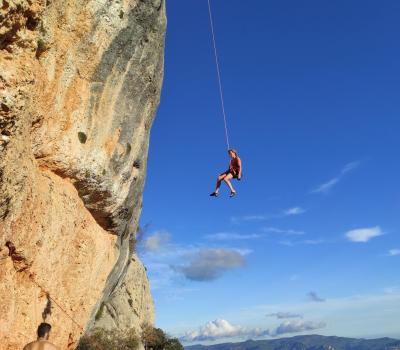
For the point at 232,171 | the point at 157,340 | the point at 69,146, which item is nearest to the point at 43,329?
the point at 69,146

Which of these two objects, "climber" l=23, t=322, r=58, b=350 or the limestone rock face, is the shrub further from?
"climber" l=23, t=322, r=58, b=350

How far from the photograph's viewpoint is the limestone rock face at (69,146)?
12.2 meters

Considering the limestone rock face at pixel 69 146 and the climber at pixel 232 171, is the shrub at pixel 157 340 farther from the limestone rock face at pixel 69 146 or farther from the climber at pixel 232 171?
the climber at pixel 232 171

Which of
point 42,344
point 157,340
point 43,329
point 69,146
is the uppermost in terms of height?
point 69,146

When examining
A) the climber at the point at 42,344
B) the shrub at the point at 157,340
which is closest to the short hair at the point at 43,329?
the climber at the point at 42,344

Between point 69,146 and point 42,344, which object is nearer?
point 42,344

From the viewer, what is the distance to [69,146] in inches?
Answer: 667

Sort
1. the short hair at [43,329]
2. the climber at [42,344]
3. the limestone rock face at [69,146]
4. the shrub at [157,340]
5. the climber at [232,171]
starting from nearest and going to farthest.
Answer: the climber at [42,344] → the short hair at [43,329] → the limestone rock face at [69,146] → the climber at [232,171] → the shrub at [157,340]

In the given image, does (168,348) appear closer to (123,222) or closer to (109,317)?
(109,317)

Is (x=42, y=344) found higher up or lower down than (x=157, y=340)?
lower down

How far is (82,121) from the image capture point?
1747 centimetres

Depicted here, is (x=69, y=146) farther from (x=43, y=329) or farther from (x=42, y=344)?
(x=42, y=344)

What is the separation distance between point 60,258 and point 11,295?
3310 millimetres

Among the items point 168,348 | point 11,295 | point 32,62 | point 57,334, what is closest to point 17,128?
point 32,62
